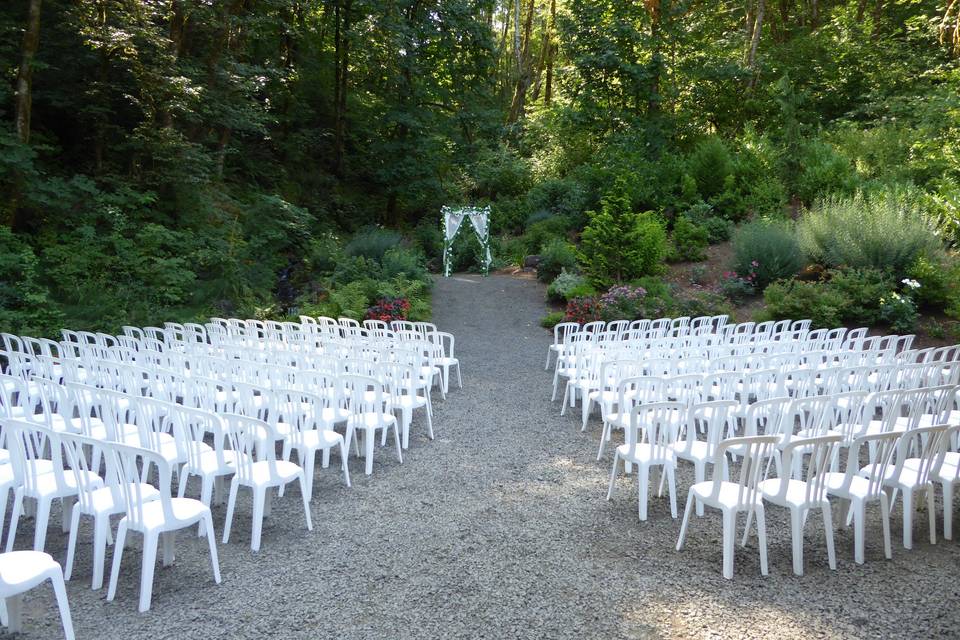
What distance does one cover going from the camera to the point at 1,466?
3.78 metres

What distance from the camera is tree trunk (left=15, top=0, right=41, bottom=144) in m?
10.4

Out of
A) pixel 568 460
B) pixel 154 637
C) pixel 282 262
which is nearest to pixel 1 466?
pixel 154 637

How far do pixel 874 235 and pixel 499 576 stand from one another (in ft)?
39.8

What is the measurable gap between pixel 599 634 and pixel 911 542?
2364 millimetres

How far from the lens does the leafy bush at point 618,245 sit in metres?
14.6

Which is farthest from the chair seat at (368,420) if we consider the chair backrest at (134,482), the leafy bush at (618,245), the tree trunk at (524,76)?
the tree trunk at (524,76)

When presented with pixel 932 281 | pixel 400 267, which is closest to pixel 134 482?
pixel 400 267

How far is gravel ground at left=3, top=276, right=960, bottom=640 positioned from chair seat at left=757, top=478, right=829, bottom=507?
398 mm

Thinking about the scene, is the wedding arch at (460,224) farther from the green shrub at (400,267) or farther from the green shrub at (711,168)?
the green shrub at (711,168)

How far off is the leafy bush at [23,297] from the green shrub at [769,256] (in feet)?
43.3

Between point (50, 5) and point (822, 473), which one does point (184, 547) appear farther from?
point (50, 5)

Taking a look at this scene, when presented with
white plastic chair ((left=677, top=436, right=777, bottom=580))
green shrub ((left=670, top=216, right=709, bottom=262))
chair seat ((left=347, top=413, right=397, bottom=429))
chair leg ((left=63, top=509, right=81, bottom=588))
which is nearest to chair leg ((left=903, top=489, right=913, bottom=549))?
white plastic chair ((left=677, top=436, right=777, bottom=580))

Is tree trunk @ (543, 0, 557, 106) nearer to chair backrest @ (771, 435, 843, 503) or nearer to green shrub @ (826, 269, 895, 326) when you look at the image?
green shrub @ (826, 269, 895, 326)

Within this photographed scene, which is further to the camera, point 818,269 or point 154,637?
point 818,269
